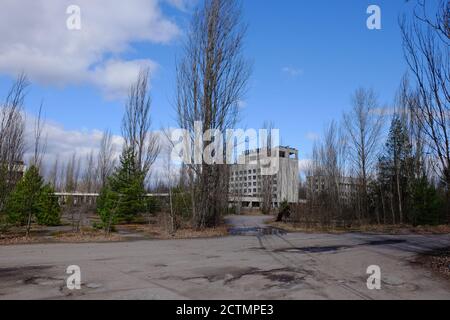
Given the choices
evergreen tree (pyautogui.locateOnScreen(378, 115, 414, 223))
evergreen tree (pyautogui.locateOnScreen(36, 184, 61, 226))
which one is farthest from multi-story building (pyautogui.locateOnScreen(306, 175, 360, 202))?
evergreen tree (pyautogui.locateOnScreen(36, 184, 61, 226))

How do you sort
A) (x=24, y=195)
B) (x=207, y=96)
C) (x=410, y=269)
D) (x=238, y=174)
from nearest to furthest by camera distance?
(x=410, y=269)
(x=24, y=195)
(x=207, y=96)
(x=238, y=174)

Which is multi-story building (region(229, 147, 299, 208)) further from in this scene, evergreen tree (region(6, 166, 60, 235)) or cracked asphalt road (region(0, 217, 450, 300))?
cracked asphalt road (region(0, 217, 450, 300))

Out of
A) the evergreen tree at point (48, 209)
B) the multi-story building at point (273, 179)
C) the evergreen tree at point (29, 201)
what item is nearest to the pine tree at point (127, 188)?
the evergreen tree at point (48, 209)

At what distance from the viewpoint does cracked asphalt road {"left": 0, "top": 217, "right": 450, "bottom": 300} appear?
683 cm

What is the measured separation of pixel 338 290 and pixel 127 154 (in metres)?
23.9

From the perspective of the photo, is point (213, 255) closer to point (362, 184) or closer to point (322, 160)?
point (362, 184)

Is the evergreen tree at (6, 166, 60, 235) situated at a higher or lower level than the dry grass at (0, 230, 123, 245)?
higher

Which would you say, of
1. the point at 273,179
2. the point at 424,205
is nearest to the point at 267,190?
the point at 273,179

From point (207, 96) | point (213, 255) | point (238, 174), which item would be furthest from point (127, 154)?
point (238, 174)

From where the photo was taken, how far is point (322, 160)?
43.4m

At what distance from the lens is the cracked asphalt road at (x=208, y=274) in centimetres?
683

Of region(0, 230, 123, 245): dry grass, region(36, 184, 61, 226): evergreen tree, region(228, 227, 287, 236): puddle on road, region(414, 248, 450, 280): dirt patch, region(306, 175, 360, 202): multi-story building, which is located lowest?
region(414, 248, 450, 280): dirt patch
